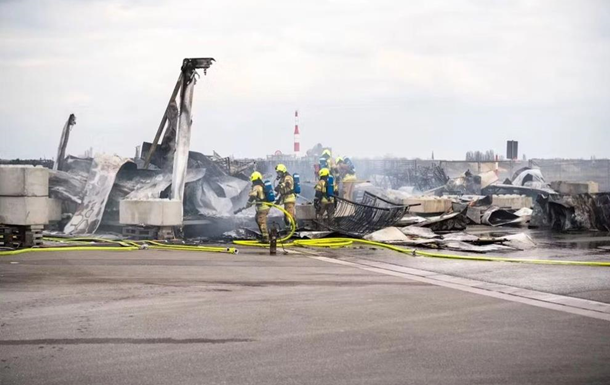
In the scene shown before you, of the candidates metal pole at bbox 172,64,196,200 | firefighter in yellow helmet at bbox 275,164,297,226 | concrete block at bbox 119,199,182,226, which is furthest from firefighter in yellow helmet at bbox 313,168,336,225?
concrete block at bbox 119,199,182,226

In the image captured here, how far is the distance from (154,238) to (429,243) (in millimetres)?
6064

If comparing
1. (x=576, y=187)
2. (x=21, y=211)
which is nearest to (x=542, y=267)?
(x=21, y=211)

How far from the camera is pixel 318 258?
48.5 ft

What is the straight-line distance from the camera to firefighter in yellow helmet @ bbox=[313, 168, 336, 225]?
64.3ft

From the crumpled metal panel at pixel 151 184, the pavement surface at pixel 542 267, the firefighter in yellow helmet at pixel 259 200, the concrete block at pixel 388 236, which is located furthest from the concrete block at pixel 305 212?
the pavement surface at pixel 542 267

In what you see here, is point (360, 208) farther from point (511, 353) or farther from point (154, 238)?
point (511, 353)

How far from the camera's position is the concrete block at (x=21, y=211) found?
15055 mm

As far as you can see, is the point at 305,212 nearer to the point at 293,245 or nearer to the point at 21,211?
the point at 293,245

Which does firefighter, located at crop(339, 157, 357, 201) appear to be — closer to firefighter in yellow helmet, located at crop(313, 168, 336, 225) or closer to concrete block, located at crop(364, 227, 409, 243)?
firefighter in yellow helmet, located at crop(313, 168, 336, 225)

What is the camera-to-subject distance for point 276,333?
741 cm

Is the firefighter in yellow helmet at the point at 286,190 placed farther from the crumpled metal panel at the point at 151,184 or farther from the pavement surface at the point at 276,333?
the pavement surface at the point at 276,333

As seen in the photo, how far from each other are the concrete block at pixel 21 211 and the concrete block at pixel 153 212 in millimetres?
3107

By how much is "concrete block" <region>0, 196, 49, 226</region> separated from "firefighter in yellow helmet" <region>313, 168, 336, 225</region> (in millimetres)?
6875

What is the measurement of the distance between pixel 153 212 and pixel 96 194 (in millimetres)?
3509
